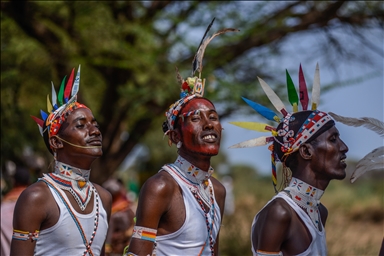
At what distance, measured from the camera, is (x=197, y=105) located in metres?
4.62

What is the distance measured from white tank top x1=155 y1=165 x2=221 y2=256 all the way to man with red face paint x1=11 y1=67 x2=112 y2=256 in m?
0.60

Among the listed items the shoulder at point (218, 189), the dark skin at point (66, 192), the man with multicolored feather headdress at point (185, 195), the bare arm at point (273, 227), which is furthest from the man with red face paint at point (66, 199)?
the bare arm at point (273, 227)

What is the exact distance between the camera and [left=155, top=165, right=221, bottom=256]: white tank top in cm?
434

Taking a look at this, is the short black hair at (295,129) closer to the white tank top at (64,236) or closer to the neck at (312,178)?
the neck at (312,178)

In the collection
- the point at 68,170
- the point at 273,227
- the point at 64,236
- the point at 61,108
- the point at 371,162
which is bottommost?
the point at 64,236

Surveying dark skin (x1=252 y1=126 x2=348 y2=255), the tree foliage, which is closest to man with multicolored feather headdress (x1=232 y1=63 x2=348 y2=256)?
dark skin (x1=252 y1=126 x2=348 y2=255)

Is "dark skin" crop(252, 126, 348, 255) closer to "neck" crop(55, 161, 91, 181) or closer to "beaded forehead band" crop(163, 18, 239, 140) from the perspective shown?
"beaded forehead band" crop(163, 18, 239, 140)

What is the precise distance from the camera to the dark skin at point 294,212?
406cm

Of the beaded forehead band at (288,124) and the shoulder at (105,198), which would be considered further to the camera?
the shoulder at (105,198)

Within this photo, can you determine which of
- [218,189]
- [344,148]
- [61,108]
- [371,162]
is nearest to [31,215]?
[61,108]

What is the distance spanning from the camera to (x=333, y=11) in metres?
10.2

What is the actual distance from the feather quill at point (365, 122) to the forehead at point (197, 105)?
826mm

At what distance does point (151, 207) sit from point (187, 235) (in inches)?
12.6

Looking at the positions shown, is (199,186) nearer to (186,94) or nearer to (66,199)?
(186,94)
